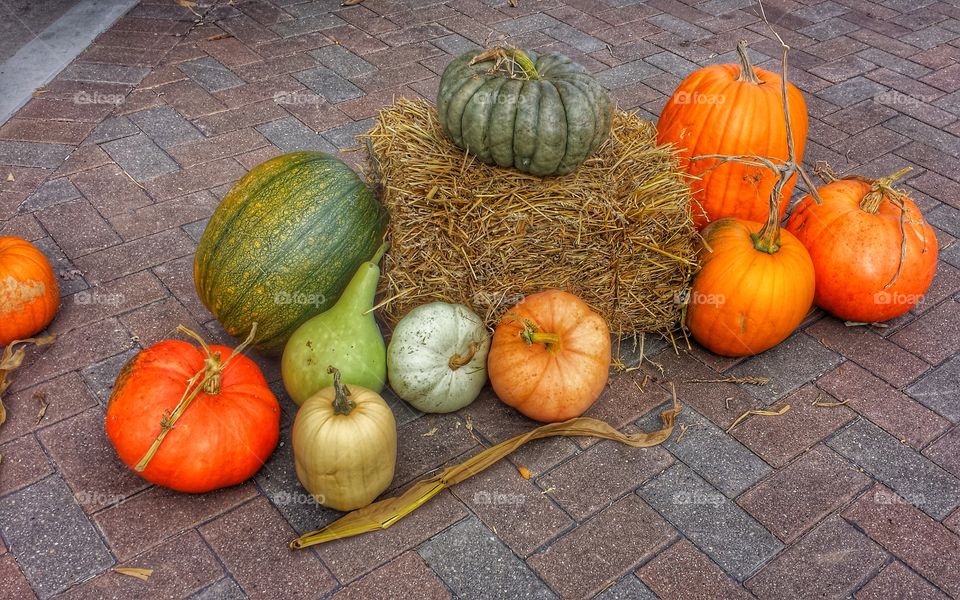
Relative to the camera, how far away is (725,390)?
147 inches

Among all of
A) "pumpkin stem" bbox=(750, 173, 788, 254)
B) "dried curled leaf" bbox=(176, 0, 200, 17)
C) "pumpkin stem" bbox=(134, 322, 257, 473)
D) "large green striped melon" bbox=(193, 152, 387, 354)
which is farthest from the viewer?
"dried curled leaf" bbox=(176, 0, 200, 17)

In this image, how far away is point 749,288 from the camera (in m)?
3.66

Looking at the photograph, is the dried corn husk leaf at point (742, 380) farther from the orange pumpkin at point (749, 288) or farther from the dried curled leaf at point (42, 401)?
the dried curled leaf at point (42, 401)

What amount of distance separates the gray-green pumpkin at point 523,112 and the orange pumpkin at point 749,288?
795 millimetres

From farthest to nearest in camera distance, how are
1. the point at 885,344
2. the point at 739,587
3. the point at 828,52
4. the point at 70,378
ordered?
the point at 828,52
the point at 885,344
the point at 70,378
the point at 739,587

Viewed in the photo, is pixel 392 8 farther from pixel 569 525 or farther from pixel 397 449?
pixel 569 525

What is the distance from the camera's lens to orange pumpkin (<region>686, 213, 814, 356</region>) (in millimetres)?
3664

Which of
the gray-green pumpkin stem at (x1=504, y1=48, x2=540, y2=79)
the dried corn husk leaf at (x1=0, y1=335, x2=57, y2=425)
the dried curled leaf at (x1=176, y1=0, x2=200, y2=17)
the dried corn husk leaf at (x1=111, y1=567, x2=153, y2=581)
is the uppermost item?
the gray-green pumpkin stem at (x1=504, y1=48, x2=540, y2=79)

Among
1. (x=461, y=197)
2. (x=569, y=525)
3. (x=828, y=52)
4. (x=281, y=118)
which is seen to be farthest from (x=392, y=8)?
(x=569, y=525)

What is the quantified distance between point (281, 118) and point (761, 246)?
3196 millimetres

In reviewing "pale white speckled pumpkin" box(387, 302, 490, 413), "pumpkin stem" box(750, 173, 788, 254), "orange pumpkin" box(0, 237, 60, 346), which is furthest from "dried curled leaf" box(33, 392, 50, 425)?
"pumpkin stem" box(750, 173, 788, 254)

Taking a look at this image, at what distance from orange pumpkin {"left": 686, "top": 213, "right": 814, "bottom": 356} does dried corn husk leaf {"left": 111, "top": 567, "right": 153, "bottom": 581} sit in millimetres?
2486

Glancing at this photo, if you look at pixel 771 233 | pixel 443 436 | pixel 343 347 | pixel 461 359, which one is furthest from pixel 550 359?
pixel 771 233

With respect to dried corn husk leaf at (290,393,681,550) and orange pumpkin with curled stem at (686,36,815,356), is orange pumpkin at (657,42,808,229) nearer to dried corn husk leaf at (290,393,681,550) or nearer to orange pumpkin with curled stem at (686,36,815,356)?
orange pumpkin with curled stem at (686,36,815,356)
